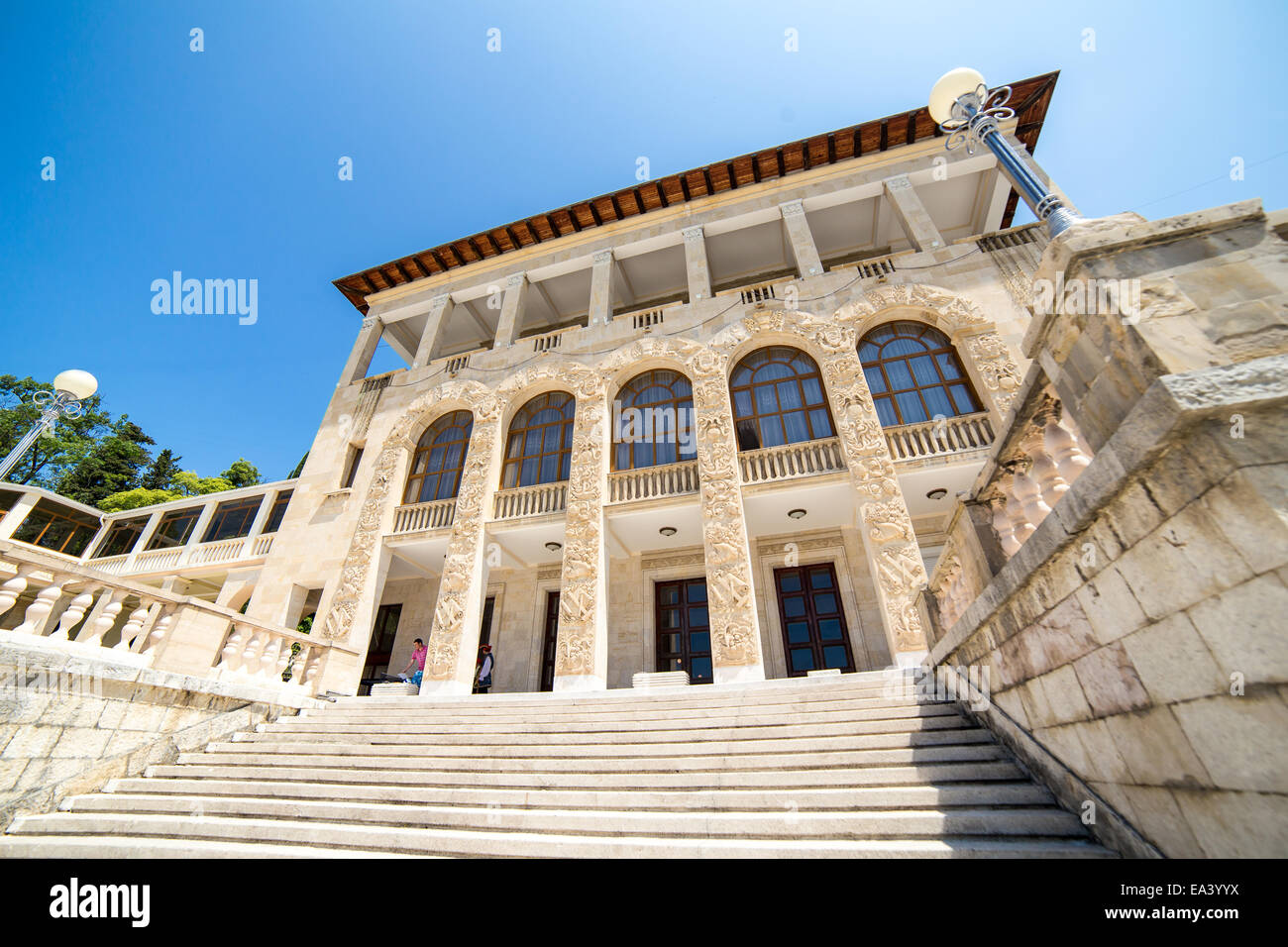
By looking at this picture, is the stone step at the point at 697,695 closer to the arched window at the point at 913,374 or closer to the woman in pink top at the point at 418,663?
the woman in pink top at the point at 418,663

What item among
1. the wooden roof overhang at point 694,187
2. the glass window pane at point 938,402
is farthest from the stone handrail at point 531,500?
the wooden roof overhang at point 694,187

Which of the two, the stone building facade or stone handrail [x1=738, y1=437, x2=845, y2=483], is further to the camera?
stone handrail [x1=738, y1=437, x2=845, y2=483]

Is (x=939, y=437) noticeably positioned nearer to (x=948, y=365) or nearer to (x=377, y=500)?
(x=948, y=365)

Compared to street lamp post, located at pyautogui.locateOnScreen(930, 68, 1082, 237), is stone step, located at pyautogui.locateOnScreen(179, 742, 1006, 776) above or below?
below

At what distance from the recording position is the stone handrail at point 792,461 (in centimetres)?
966

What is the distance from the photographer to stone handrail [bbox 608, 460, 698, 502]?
10.3m

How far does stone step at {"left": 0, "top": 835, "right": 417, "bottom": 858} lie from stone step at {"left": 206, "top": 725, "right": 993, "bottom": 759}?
5.60 ft

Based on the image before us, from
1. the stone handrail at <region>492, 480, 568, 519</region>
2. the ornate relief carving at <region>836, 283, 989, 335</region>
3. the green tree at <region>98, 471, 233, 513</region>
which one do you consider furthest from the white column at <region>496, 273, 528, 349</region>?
the green tree at <region>98, 471, 233, 513</region>

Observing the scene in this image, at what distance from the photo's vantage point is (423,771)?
4.81 m

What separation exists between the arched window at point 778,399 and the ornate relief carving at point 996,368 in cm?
296

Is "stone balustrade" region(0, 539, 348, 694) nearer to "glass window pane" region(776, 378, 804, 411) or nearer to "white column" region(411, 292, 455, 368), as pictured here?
"white column" region(411, 292, 455, 368)

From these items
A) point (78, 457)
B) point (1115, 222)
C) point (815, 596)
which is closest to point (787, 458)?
point (815, 596)
